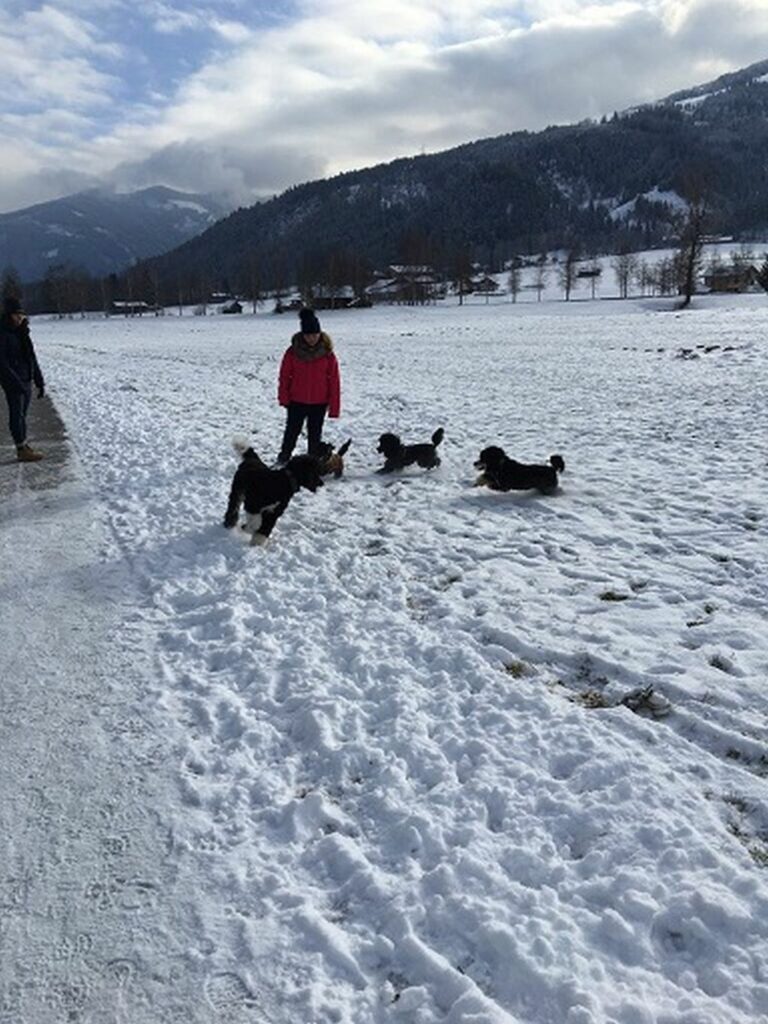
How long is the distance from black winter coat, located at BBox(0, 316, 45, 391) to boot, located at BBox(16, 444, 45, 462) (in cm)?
88

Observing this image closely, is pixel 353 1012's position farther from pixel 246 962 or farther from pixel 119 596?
pixel 119 596

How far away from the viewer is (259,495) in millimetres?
7414

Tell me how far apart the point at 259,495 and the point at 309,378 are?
2881 mm

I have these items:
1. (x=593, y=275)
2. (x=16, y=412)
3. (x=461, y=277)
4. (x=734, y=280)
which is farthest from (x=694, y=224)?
(x=593, y=275)

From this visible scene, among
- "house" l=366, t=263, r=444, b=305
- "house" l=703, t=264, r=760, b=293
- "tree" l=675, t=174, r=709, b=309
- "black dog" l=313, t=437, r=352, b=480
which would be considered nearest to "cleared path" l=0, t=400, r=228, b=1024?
"black dog" l=313, t=437, r=352, b=480

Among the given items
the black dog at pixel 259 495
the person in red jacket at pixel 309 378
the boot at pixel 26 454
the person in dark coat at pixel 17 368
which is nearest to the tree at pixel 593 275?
the person in red jacket at pixel 309 378

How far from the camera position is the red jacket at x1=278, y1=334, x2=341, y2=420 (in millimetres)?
9695

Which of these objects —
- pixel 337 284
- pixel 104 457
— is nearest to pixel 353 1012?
pixel 104 457

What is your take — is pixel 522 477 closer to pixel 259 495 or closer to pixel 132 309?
pixel 259 495

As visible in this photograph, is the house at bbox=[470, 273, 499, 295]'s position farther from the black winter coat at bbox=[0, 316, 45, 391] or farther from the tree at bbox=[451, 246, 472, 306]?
the black winter coat at bbox=[0, 316, 45, 391]

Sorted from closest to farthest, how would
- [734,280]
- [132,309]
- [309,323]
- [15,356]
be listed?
[309,323]
[15,356]
[734,280]
[132,309]

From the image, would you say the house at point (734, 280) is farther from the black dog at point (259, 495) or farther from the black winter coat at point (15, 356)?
the black dog at point (259, 495)

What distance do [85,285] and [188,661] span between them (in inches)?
5723

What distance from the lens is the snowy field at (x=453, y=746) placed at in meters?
2.86
